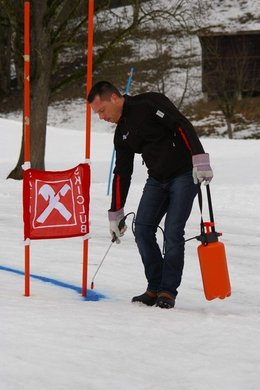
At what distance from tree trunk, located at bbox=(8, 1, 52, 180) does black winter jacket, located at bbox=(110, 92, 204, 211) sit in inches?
446

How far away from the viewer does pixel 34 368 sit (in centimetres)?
406

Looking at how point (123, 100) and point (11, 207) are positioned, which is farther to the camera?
point (11, 207)

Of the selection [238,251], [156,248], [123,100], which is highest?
[123,100]

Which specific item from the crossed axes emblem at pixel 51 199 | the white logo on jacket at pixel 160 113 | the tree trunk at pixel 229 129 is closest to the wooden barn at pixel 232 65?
the tree trunk at pixel 229 129

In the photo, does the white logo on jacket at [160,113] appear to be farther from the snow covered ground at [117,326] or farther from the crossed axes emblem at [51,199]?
the snow covered ground at [117,326]

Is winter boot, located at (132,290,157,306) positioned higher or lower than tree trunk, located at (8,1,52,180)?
lower

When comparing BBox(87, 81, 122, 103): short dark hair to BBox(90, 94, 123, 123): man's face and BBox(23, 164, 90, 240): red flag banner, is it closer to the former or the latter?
BBox(90, 94, 123, 123): man's face

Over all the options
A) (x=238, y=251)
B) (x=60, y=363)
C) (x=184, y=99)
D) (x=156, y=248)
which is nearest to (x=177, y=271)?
(x=156, y=248)

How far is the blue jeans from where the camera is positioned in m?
5.66

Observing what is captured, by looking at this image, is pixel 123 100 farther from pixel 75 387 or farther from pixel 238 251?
pixel 238 251

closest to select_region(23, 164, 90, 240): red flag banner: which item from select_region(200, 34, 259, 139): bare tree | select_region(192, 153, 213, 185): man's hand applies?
select_region(192, 153, 213, 185): man's hand

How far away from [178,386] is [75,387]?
1.77ft

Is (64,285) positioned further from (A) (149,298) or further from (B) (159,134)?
(B) (159,134)

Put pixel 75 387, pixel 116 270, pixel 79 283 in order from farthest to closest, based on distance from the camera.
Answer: pixel 116 270 < pixel 79 283 < pixel 75 387
